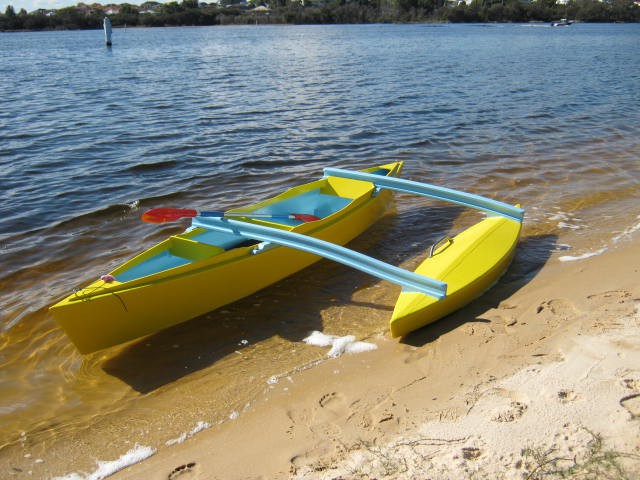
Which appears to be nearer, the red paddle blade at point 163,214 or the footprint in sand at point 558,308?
the footprint in sand at point 558,308

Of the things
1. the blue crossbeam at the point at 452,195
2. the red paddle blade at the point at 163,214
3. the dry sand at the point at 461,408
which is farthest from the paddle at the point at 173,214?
→ the dry sand at the point at 461,408

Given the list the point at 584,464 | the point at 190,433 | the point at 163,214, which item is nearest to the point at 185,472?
the point at 190,433

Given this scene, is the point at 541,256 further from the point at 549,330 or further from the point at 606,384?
the point at 606,384

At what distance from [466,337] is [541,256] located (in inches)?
87.2

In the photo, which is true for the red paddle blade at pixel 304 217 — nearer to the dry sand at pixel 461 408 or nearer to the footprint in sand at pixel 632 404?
the dry sand at pixel 461 408

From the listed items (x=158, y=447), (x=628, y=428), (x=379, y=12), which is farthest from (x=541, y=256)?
(x=379, y=12)

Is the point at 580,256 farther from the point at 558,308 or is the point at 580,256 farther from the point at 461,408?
the point at 461,408

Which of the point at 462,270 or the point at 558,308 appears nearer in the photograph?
the point at 558,308

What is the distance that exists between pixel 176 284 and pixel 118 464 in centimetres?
163

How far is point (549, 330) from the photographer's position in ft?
14.2

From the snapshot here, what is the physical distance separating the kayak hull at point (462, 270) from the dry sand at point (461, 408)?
6.2 inches

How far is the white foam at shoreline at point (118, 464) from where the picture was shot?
3.42 m

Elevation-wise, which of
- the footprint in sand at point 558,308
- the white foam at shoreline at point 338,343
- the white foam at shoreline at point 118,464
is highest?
the footprint in sand at point 558,308

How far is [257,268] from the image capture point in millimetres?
5324
